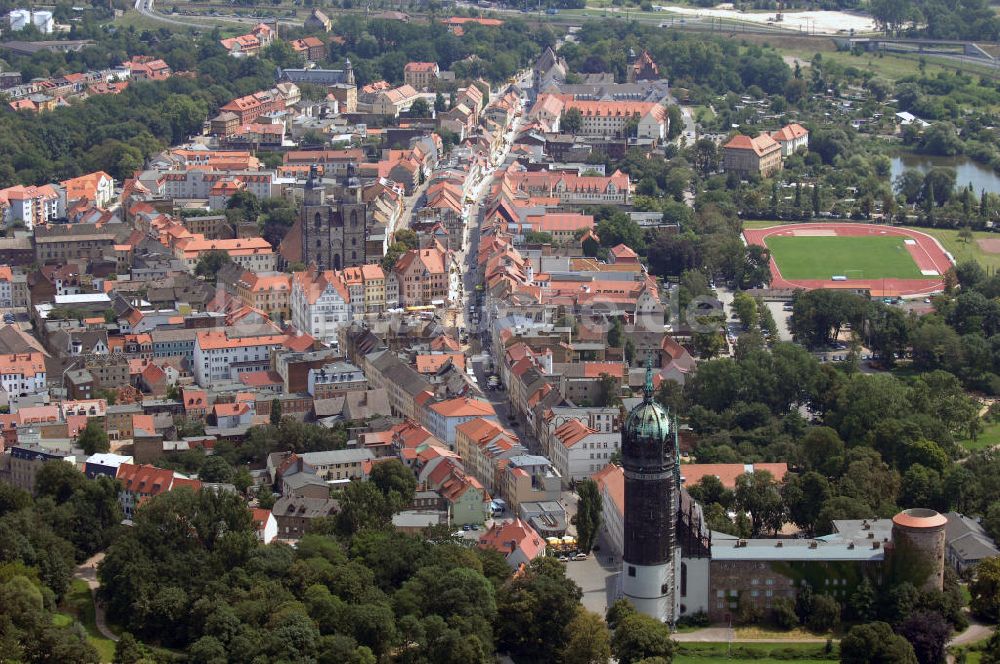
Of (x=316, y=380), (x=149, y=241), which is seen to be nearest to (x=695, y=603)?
(x=316, y=380)

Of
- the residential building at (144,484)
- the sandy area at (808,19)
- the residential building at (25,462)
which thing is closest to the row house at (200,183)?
the residential building at (25,462)

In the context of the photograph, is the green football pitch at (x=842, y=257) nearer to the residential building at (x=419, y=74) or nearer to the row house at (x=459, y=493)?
the row house at (x=459, y=493)

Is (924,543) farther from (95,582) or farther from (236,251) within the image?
(236,251)

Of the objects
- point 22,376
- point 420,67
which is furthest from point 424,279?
point 420,67

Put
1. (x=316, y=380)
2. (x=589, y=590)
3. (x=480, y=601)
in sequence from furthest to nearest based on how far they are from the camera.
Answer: (x=316, y=380) < (x=589, y=590) < (x=480, y=601)

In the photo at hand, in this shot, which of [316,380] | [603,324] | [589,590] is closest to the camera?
[589,590]

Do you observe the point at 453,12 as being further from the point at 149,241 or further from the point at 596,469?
the point at 596,469

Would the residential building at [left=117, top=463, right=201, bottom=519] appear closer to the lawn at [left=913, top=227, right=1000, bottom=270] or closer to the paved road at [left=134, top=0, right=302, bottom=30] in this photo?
the lawn at [left=913, top=227, right=1000, bottom=270]
